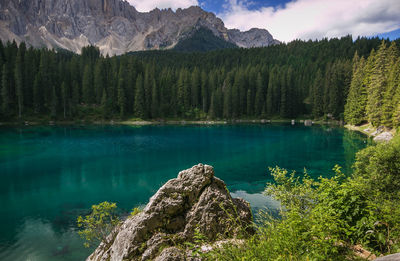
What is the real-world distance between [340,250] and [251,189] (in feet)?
66.7

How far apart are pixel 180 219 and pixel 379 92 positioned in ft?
237

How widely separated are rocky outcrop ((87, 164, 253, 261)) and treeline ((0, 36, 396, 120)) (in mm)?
100904

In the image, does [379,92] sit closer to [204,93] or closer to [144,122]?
[204,93]

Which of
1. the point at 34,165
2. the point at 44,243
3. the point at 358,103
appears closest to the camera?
the point at 44,243

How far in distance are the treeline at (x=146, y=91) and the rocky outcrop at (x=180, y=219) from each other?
331ft

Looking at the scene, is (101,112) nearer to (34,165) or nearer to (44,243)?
(34,165)

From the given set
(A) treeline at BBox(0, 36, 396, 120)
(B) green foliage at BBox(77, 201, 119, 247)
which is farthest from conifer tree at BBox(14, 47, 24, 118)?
(B) green foliage at BBox(77, 201, 119, 247)

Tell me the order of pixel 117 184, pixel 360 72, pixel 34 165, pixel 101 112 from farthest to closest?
pixel 101 112, pixel 360 72, pixel 34 165, pixel 117 184

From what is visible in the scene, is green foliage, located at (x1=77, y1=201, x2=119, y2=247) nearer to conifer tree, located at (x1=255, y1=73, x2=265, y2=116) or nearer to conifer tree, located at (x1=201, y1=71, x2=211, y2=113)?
conifer tree, located at (x1=201, y1=71, x2=211, y2=113)

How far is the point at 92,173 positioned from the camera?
3206 centimetres

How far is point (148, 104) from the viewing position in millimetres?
108938

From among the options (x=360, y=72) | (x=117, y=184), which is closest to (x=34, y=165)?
(x=117, y=184)

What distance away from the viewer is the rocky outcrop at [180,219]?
23.8 feet

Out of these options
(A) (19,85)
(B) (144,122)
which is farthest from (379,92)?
Answer: (A) (19,85)
